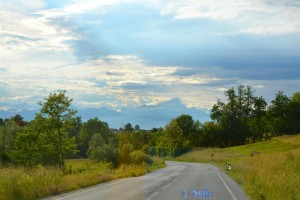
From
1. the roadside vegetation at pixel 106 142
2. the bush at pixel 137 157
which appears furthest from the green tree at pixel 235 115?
the bush at pixel 137 157

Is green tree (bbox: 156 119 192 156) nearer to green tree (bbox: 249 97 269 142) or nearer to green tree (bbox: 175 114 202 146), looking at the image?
green tree (bbox: 175 114 202 146)

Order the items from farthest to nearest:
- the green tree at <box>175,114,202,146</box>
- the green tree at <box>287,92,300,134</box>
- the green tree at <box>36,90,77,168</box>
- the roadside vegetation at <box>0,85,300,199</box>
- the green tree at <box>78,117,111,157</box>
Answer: the green tree at <box>175,114,202,146</box> < the green tree at <box>78,117,111,157</box> < the green tree at <box>287,92,300,134</box> < the green tree at <box>36,90,77,168</box> < the roadside vegetation at <box>0,85,300,199</box>

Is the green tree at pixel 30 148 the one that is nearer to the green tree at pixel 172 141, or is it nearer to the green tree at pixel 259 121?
the green tree at pixel 172 141

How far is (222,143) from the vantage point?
134 metres

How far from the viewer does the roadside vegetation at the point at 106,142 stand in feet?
76.1

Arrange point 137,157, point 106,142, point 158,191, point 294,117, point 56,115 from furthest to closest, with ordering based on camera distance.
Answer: point 294,117
point 106,142
point 137,157
point 56,115
point 158,191

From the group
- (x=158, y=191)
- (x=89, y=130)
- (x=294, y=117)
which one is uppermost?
(x=294, y=117)

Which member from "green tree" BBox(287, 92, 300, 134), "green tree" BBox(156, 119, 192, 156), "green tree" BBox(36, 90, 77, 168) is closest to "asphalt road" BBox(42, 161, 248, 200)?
"green tree" BBox(36, 90, 77, 168)

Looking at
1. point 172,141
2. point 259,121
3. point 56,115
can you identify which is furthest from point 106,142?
point 259,121

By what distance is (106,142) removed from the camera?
2948 inches

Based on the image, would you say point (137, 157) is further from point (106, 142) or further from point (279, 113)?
point (279, 113)

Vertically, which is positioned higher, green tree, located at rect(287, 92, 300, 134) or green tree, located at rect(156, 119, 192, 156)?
green tree, located at rect(287, 92, 300, 134)

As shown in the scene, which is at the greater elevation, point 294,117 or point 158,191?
point 294,117

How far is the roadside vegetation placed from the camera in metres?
23.2
